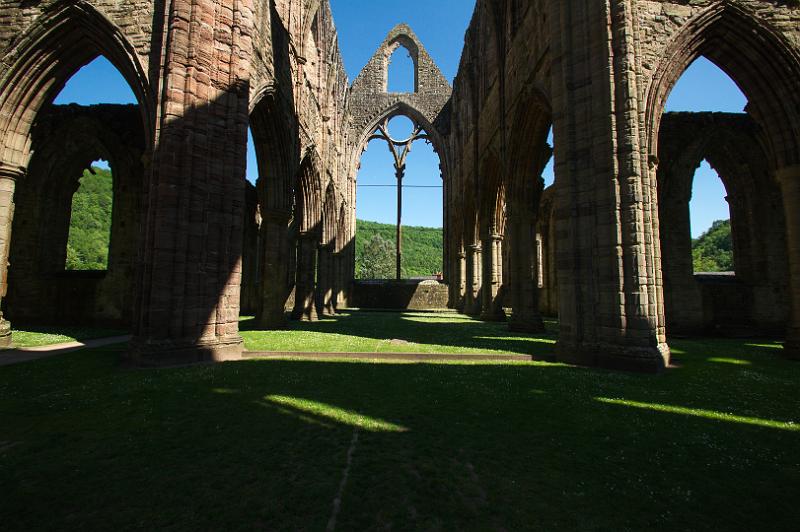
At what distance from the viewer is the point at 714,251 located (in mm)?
44000

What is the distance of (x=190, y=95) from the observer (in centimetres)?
693

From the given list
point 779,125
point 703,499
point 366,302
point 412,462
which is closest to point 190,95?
point 412,462

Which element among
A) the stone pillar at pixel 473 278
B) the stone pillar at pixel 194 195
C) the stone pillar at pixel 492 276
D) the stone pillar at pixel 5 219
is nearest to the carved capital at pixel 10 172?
the stone pillar at pixel 5 219

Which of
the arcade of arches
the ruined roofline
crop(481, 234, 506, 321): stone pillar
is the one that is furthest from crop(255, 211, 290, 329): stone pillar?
the ruined roofline

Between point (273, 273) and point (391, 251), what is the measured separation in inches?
2015

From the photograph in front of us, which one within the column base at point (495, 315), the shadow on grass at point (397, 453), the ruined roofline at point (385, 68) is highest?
the ruined roofline at point (385, 68)

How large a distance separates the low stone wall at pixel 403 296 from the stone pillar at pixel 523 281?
14.8 meters

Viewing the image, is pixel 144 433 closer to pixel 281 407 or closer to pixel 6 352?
pixel 281 407

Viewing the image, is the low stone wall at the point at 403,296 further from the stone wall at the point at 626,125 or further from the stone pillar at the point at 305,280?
the stone wall at the point at 626,125

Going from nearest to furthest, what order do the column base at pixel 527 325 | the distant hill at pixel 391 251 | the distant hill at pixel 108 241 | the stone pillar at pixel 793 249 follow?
the stone pillar at pixel 793 249, the column base at pixel 527 325, the distant hill at pixel 108 241, the distant hill at pixel 391 251

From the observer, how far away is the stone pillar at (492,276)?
1573cm

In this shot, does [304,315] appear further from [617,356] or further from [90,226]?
[90,226]

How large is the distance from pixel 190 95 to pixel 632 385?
921 cm

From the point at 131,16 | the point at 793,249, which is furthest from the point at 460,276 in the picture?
the point at 131,16
